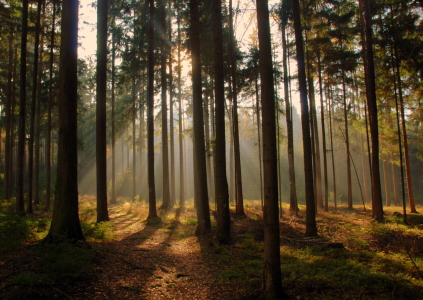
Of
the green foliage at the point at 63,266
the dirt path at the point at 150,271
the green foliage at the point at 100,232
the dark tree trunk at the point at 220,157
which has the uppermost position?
the dark tree trunk at the point at 220,157

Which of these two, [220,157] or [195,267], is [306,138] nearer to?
[220,157]

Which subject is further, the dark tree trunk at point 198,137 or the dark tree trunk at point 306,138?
the dark tree trunk at point 198,137

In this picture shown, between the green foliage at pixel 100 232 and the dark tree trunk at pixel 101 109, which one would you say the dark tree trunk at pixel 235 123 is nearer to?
the dark tree trunk at pixel 101 109

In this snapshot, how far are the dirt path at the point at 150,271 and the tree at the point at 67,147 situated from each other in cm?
122

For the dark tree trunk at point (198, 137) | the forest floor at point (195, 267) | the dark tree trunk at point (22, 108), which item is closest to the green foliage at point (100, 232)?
the forest floor at point (195, 267)

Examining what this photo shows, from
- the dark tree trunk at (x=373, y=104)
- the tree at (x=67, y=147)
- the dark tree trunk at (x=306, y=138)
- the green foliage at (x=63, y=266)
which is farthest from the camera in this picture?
the dark tree trunk at (x=373, y=104)

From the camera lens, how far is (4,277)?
4.46m

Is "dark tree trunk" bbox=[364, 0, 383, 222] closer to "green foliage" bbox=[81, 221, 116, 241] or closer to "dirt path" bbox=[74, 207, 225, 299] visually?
"dirt path" bbox=[74, 207, 225, 299]

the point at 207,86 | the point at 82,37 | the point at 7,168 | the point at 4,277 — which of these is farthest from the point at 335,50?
the point at 7,168

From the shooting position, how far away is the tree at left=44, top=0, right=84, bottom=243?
24.3 ft

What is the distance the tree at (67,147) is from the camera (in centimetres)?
741

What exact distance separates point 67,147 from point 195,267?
15.7 ft

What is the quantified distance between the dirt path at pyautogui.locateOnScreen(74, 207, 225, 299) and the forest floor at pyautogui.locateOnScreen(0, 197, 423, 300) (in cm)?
2

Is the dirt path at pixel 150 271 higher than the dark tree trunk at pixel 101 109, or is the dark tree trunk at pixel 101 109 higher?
the dark tree trunk at pixel 101 109
